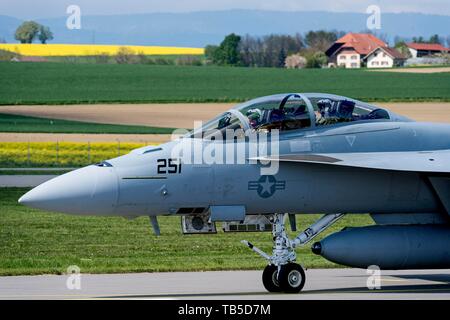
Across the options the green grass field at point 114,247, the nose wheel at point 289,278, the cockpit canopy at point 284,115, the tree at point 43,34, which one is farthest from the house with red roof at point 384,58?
the nose wheel at point 289,278

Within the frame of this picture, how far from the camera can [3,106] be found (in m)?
68.2

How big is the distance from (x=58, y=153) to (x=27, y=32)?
359 ft

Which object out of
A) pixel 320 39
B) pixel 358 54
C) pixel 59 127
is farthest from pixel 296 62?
pixel 59 127

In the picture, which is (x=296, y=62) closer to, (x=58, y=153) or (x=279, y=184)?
(x=58, y=153)

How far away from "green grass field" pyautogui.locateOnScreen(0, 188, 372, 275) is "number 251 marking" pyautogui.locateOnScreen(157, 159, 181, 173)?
407 cm

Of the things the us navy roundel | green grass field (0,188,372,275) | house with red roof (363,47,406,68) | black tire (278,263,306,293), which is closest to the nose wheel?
black tire (278,263,306,293)

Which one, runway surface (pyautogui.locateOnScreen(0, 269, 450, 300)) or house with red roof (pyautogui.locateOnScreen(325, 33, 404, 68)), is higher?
house with red roof (pyautogui.locateOnScreen(325, 33, 404, 68))

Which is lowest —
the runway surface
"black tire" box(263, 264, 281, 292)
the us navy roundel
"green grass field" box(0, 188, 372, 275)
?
"green grass field" box(0, 188, 372, 275)

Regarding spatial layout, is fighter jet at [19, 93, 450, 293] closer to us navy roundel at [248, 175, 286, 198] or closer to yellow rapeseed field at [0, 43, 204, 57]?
us navy roundel at [248, 175, 286, 198]

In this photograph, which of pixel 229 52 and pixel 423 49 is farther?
pixel 423 49

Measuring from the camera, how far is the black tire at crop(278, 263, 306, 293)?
15.2 metres

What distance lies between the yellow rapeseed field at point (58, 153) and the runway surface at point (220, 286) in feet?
94.2

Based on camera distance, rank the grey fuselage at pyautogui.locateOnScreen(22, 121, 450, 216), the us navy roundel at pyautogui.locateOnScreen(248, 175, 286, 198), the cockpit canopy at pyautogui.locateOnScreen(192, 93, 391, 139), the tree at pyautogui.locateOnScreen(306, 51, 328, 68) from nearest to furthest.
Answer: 1. the grey fuselage at pyautogui.locateOnScreen(22, 121, 450, 216)
2. the us navy roundel at pyautogui.locateOnScreen(248, 175, 286, 198)
3. the cockpit canopy at pyautogui.locateOnScreen(192, 93, 391, 139)
4. the tree at pyautogui.locateOnScreen(306, 51, 328, 68)

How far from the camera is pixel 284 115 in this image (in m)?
15.3
